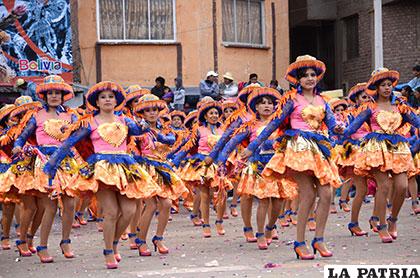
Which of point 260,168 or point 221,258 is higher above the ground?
point 260,168

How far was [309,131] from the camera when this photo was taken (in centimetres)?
1105

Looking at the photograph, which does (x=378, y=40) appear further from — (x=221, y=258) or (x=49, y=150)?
(x=221, y=258)

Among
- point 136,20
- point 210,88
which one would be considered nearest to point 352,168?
point 210,88

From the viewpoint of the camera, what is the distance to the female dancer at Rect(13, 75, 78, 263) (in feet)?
39.4

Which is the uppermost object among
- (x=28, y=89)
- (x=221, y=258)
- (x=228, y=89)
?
(x=28, y=89)

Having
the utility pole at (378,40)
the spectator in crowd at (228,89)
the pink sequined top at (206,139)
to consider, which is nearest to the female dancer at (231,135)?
the pink sequined top at (206,139)

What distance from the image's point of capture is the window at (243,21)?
28.3 m

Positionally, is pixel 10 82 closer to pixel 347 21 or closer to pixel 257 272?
pixel 347 21

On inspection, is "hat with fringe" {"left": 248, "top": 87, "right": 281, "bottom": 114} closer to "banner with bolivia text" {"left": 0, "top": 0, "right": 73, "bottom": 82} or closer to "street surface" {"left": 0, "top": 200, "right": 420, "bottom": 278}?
"street surface" {"left": 0, "top": 200, "right": 420, "bottom": 278}

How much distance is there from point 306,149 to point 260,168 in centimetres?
188

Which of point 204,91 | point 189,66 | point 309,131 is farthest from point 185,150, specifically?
point 189,66

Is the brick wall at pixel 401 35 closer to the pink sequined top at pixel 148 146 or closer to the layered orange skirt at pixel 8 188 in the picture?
the pink sequined top at pixel 148 146

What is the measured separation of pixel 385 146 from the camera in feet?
40.8

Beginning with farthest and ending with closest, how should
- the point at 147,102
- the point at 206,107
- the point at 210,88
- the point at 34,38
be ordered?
the point at 34,38
the point at 210,88
the point at 206,107
the point at 147,102
